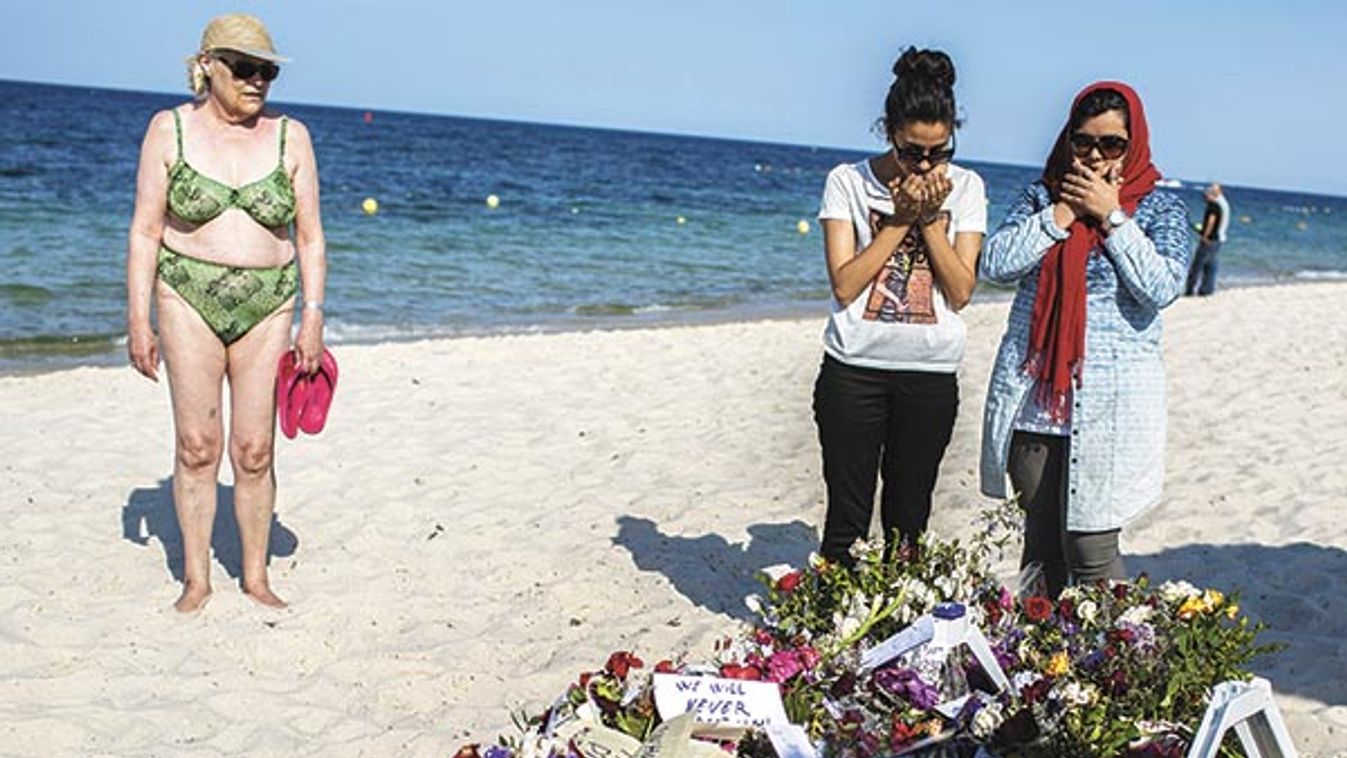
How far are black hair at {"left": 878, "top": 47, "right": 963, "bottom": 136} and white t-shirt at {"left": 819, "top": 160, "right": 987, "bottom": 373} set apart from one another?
267 millimetres

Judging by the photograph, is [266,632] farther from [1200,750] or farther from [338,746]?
[1200,750]

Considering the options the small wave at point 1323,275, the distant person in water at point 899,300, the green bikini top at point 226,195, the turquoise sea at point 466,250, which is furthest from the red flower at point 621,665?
the small wave at point 1323,275

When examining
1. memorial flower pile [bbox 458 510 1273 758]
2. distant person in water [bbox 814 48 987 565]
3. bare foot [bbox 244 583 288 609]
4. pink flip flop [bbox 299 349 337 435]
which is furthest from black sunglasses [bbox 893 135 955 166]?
bare foot [bbox 244 583 288 609]

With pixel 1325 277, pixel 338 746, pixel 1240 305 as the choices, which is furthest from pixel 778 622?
pixel 1325 277

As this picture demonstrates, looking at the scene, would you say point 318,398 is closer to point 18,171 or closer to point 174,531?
point 174,531

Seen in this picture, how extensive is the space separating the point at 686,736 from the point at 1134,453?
171 cm

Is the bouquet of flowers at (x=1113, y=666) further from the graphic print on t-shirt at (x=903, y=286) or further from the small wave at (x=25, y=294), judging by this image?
the small wave at (x=25, y=294)

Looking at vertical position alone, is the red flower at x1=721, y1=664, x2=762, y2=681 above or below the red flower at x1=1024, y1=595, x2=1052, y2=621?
below

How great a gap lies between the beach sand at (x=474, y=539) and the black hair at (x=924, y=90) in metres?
1.99

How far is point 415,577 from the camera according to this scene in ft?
A: 17.6

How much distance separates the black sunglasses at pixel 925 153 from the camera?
3.74 meters

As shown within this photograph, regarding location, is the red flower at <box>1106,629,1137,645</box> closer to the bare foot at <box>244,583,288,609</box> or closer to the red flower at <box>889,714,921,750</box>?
the red flower at <box>889,714,921,750</box>

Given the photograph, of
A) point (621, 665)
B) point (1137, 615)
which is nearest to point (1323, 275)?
point (1137, 615)

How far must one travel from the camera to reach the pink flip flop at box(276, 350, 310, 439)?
4531 mm
